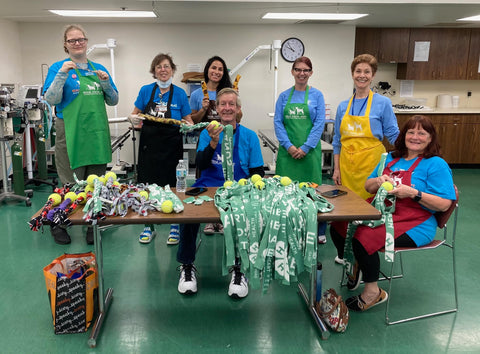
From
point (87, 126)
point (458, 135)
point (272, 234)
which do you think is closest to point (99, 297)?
point (272, 234)

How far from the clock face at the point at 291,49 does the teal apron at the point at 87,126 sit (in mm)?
3795

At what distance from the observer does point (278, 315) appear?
2666 millimetres

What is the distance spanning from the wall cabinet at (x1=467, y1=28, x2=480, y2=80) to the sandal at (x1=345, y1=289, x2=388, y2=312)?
556 centimetres

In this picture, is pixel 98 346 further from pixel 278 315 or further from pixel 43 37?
pixel 43 37

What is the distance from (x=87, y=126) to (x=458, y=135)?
18.7 ft

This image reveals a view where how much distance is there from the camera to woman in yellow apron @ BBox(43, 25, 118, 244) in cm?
324

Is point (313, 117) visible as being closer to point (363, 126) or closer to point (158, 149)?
point (363, 126)

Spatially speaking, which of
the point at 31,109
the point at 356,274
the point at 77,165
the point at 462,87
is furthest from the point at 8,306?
the point at 462,87

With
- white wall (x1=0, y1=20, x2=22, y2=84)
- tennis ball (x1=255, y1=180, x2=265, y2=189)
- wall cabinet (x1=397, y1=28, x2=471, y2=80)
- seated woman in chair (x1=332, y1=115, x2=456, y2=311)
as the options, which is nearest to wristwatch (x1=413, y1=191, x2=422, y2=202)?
seated woman in chair (x1=332, y1=115, x2=456, y2=311)

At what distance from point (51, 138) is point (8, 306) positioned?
3589mm

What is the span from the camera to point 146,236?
3.84 metres

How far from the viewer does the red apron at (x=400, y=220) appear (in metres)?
2.52

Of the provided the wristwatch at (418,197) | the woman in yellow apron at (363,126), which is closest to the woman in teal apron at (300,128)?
the woman in yellow apron at (363,126)

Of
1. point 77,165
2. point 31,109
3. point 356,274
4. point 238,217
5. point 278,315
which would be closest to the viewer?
point 238,217
